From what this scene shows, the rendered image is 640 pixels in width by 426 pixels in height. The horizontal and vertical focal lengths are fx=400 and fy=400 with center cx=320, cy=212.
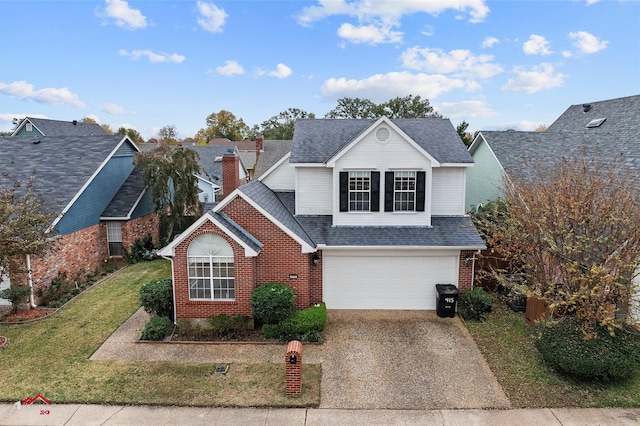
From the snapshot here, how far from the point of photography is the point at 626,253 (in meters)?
9.66

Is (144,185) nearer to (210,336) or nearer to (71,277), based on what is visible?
(71,277)

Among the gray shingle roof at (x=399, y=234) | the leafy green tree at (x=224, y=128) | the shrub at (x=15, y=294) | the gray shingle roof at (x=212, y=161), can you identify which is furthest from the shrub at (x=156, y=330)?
the leafy green tree at (x=224, y=128)

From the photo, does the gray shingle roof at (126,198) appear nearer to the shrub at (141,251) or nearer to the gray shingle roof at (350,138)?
the shrub at (141,251)

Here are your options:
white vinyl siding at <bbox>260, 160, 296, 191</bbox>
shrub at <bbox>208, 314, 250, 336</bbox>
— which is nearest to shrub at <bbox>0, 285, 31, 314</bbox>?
shrub at <bbox>208, 314, 250, 336</bbox>

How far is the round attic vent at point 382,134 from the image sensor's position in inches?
572

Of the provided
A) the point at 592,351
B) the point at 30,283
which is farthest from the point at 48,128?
the point at 592,351

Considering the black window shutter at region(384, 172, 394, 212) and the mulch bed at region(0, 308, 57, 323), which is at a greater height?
the black window shutter at region(384, 172, 394, 212)

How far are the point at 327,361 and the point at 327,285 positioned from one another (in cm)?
384

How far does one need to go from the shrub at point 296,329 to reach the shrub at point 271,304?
0.64ft

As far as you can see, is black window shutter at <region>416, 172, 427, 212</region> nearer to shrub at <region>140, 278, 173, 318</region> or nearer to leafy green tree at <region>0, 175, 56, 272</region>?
shrub at <region>140, 278, 173, 318</region>

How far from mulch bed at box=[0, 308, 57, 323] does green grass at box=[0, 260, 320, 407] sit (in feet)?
1.77

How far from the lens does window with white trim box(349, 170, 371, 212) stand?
586 inches

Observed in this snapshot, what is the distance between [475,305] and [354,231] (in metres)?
4.88

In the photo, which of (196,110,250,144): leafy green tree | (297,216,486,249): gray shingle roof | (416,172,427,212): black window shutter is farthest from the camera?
(196,110,250,144): leafy green tree
